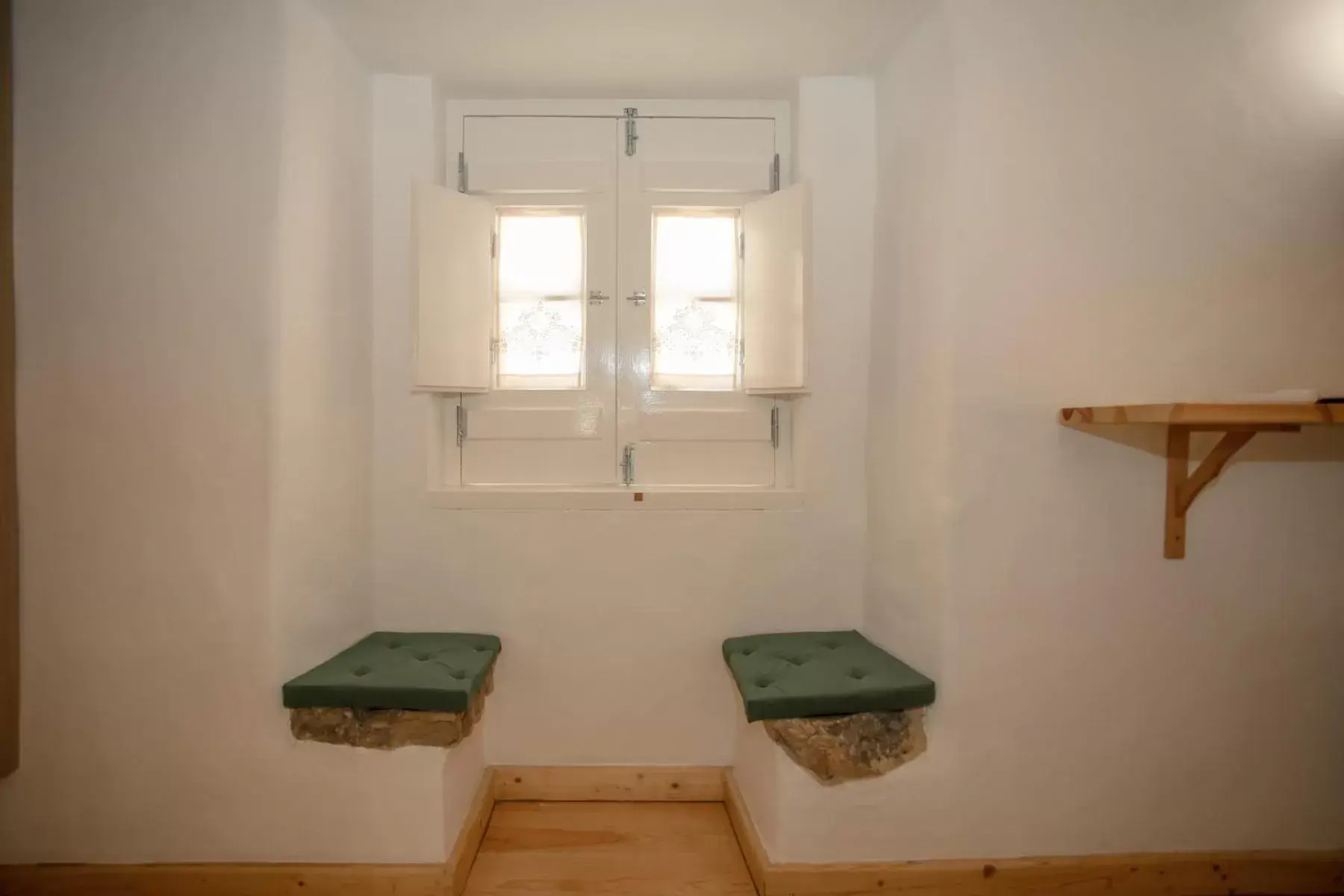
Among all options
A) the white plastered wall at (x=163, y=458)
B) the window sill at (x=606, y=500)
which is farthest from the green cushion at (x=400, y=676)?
the window sill at (x=606, y=500)

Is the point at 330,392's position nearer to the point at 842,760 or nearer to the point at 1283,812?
the point at 842,760

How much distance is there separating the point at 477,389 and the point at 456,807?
1301mm

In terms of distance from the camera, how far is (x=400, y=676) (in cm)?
200

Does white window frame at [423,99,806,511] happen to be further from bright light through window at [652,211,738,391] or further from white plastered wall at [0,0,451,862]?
white plastered wall at [0,0,451,862]

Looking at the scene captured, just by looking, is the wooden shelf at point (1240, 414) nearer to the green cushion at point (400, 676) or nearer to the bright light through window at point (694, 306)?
the bright light through window at point (694, 306)

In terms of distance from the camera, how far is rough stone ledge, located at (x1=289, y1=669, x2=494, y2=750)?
1.94 metres

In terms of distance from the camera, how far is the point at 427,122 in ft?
8.16

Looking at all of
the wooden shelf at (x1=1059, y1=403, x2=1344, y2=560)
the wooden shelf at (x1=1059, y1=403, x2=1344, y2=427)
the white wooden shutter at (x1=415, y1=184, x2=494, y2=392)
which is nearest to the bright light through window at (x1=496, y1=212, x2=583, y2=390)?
the white wooden shutter at (x1=415, y1=184, x2=494, y2=392)

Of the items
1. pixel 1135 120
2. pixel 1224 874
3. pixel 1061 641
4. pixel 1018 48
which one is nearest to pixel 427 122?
pixel 1018 48

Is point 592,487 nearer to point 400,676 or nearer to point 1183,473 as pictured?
point 400,676

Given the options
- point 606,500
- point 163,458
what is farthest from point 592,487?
point 163,458

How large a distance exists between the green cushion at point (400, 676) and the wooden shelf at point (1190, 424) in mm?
1799

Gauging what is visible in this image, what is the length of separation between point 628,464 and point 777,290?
0.81 m

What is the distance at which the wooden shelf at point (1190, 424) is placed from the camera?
156 cm
